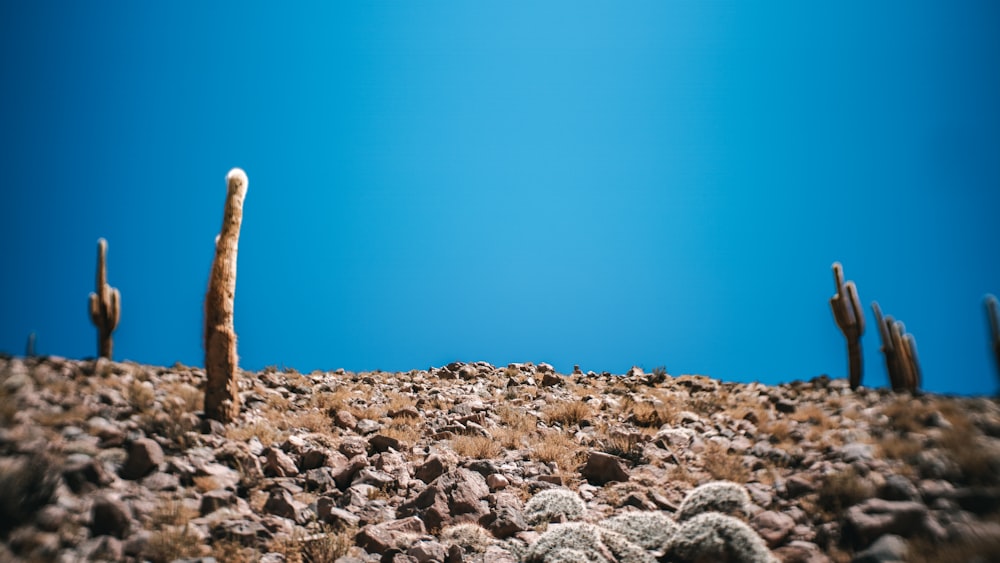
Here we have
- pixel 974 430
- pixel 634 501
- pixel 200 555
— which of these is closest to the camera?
pixel 974 430

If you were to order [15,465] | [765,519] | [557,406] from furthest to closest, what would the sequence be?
[557,406] → [765,519] → [15,465]

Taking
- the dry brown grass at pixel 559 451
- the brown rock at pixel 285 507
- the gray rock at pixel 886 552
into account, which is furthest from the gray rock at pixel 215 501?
the gray rock at pixel 886 552

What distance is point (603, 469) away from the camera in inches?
435

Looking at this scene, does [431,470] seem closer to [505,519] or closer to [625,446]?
[505,519]

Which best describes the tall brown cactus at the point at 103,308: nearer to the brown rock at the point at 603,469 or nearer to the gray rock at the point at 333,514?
the gray rock at the point at 333,514

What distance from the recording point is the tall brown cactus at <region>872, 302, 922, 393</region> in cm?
1136

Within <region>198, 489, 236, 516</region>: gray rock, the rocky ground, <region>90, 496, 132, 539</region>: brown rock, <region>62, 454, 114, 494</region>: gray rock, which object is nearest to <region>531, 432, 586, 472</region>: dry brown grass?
the rocky ground

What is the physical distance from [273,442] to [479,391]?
7718 mm

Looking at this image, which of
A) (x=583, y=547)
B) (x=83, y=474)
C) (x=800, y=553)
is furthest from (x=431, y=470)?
(x=800, y=553)

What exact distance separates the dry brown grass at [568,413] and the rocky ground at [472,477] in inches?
14.4

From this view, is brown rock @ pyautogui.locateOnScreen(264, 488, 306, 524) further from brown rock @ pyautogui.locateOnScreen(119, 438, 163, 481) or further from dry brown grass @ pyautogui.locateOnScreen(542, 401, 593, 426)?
dry brown grass @ pyautogui.locateOnScreen(542, 401, 593, 426)

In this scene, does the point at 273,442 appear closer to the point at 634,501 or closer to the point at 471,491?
the point at 471,491

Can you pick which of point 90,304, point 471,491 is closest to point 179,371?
point 90,304

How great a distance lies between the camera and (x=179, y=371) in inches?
496
